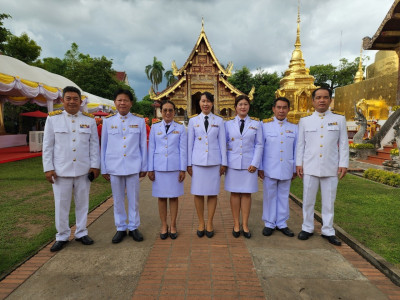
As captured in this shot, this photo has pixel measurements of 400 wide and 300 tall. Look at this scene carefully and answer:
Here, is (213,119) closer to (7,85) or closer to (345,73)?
(7,85)

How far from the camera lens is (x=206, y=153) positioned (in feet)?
10.8

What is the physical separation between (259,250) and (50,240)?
2.92 metres

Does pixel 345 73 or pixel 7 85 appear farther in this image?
pixel 345 73

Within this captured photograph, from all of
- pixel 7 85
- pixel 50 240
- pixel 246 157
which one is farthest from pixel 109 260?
pixel 7 85

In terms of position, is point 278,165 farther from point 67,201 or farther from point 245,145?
point 67,201

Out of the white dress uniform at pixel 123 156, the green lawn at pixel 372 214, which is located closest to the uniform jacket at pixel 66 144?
the white dress uniform at pixel 123 156

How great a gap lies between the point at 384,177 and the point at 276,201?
5084 millimetres

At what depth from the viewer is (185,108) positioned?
58.4ft

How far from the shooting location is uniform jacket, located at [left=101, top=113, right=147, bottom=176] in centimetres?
326

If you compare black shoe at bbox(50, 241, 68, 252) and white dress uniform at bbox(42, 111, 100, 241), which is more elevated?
white dress uniform at bbox(42, 111, 100, 241)

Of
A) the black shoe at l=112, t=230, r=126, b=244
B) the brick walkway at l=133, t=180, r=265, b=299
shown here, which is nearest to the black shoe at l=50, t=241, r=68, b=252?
the black shoe at l=112, t=230, r=126, b=244

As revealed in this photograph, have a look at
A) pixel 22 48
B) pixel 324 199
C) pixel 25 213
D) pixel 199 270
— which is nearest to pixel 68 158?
pixel 199 270

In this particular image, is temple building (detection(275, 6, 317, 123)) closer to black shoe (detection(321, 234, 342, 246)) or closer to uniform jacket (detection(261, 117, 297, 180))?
uniform jacket (detection(261, 117, 297, 180))

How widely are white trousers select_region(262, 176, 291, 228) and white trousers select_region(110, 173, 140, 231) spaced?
1960mm
